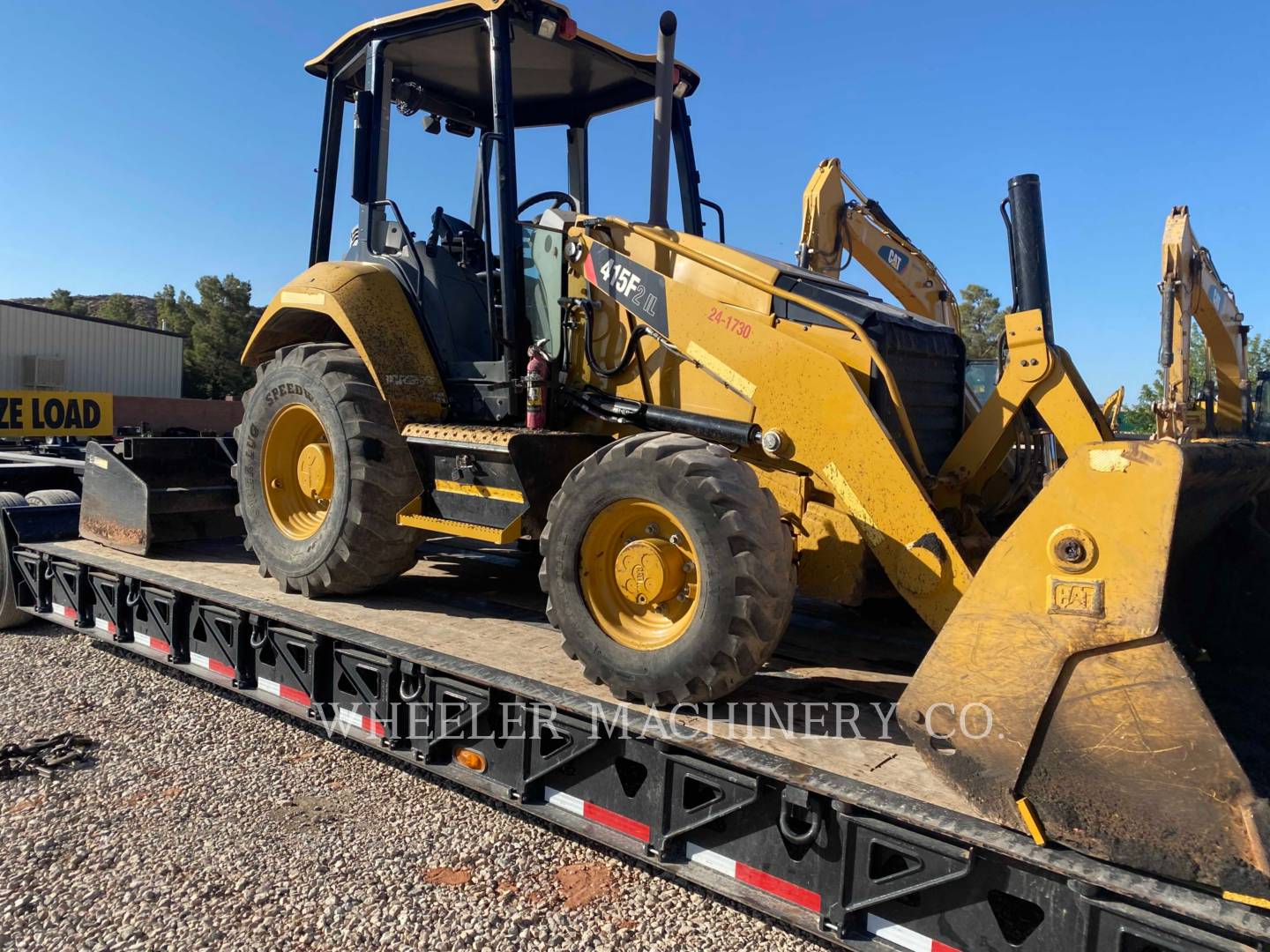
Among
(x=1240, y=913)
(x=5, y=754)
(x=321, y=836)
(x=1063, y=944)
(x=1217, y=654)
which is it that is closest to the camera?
(x=1240, y=913)

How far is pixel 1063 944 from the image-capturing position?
2.28m

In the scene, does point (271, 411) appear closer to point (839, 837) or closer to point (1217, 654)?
point (839, 837)

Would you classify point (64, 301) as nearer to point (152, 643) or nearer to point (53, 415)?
point (53, 415)

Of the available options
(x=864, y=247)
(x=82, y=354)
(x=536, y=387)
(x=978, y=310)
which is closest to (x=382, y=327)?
(x=536, y=387)

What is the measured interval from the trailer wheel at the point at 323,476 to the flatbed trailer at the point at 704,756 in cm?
21

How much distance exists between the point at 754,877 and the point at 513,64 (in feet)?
15.5

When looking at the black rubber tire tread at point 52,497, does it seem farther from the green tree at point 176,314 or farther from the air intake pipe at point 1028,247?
the green tree at point 176,314

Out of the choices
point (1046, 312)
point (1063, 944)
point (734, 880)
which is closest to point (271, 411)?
point (734, 880)

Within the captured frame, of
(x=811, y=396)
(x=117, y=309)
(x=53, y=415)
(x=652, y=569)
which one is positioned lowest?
(x=652, y=569)

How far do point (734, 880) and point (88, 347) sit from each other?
34557 mm

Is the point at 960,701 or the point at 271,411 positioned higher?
the point at 271,411

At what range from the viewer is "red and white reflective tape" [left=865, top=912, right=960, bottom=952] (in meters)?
2.48

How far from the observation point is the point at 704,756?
298 centimetres

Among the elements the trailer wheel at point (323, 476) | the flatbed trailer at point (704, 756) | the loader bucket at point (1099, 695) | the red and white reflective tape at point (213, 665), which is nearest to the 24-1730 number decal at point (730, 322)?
the flatbed trailer at point (704, 756)
